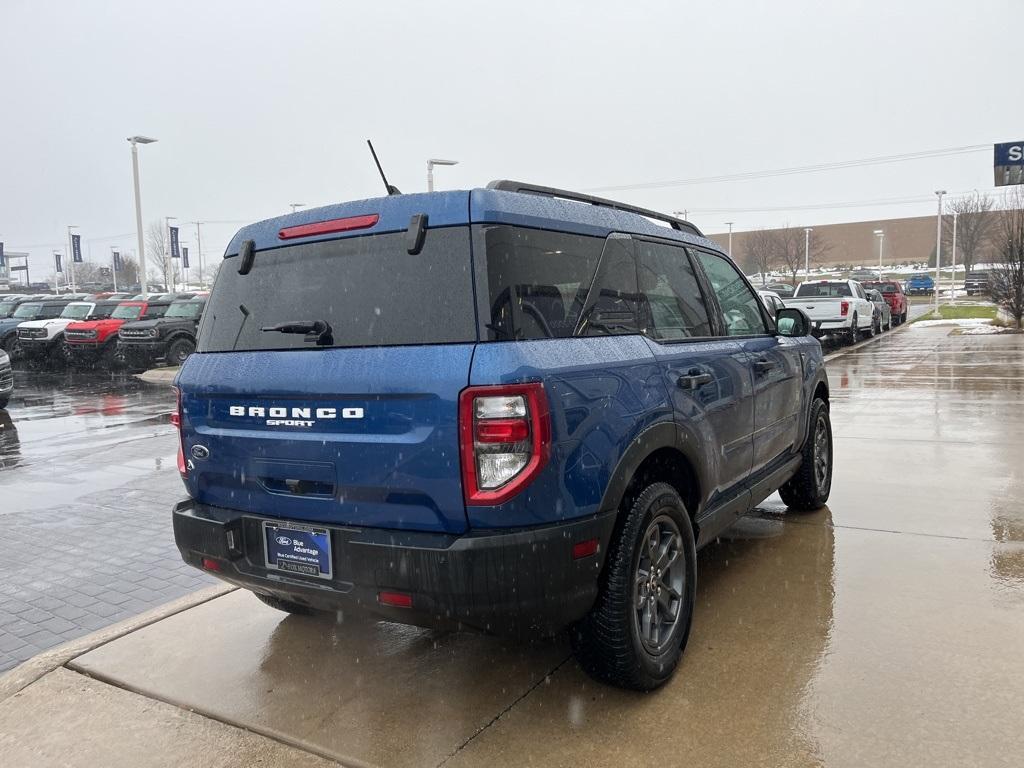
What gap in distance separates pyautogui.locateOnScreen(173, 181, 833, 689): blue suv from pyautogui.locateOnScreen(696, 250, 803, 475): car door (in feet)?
2.53

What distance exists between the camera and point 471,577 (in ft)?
8.71

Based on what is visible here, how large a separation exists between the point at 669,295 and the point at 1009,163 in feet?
95.8

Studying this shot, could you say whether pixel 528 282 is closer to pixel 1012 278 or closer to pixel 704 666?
pixel 704 666

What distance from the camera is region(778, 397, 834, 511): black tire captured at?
18.2 ft

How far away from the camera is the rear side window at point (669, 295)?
3.63 metres

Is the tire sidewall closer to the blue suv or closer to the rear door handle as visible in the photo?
the blue suv

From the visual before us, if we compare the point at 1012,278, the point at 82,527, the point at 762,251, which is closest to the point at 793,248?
the point at 762,251

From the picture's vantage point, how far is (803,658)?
3.46 metres

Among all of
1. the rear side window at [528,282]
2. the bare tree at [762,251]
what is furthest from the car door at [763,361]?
the bare tree at [762,251]

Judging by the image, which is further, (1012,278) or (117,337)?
(1012,278)

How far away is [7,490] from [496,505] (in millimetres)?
6589

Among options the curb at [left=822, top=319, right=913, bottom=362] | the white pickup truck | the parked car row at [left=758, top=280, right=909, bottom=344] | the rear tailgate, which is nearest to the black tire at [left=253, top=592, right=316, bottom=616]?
the rear tailgate

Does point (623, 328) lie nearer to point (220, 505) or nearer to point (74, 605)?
point (220, 505)


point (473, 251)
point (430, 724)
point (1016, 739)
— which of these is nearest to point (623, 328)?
point (473, 251)
